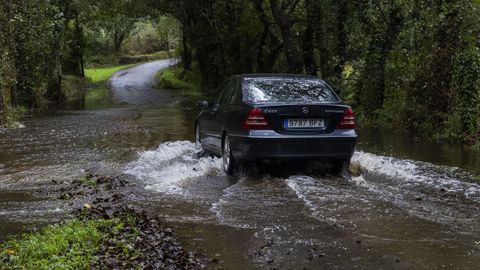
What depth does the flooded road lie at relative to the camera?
5367mm

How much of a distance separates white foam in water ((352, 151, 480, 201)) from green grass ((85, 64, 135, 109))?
19764 millimetres

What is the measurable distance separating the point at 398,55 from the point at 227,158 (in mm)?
8260

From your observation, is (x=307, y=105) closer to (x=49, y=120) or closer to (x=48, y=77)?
(x=49, y=120)

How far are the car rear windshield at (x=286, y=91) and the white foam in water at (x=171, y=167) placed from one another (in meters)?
1.54

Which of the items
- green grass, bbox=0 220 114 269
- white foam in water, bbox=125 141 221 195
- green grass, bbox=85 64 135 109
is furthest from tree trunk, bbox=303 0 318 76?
green grass, bbox=0 220 114 269

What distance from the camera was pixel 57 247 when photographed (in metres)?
5.01

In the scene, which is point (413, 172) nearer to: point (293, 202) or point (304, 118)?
point (304, 118)

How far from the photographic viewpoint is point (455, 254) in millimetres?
5266

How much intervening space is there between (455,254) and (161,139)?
10.3 meters

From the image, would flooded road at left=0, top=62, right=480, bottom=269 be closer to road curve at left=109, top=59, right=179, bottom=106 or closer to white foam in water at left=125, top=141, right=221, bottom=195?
white foam in water at left=125, top=141, right=221, bottom=195

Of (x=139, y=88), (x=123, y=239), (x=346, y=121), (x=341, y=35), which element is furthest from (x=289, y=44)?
(x=139, y=88)

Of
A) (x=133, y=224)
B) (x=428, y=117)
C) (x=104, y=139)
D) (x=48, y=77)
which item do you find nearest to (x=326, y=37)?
(x=428, y=117)

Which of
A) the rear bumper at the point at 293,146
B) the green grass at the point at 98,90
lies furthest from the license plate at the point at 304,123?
the green grass at the point at 98,90

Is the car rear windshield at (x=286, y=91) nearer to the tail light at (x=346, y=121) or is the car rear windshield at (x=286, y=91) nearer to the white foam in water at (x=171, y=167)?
the tail light at (x=346, y=121)
